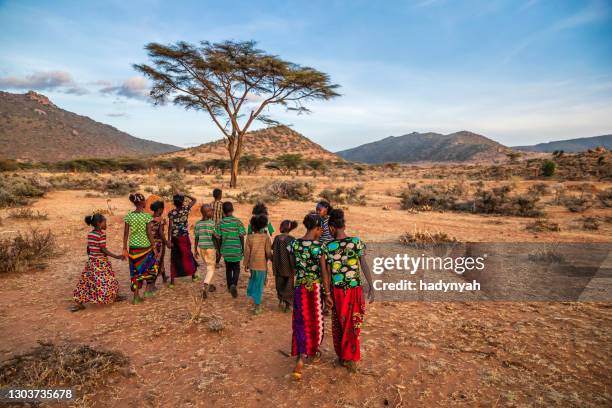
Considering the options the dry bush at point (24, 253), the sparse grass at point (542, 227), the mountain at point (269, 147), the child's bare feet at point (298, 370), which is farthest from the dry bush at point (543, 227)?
the mountain at point (269, 147)

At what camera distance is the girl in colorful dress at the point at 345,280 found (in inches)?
133

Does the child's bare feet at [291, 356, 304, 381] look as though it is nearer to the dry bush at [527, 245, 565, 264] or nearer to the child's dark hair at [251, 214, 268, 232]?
the child's dark hair at [251, 214, 268, 232]

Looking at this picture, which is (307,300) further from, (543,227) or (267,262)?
(543,227)

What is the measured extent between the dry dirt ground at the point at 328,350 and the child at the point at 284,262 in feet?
1.06

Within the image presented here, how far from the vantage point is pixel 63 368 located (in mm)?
3346

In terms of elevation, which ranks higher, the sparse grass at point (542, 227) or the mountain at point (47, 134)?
the mountain at point (47, 134)

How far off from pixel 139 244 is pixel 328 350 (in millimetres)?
3168

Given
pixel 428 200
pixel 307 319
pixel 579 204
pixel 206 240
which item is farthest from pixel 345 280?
pixel 579 204

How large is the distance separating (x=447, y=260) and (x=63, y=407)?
6675 mm

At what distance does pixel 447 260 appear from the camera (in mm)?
7359

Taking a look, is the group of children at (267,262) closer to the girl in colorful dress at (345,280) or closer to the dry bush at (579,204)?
the girl in colorful dress at (345,280)

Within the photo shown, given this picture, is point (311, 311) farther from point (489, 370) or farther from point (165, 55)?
point (165, 55)

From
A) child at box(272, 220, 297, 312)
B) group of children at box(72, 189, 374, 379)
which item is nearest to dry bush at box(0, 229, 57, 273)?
group of children at box(72, 189, 374, 379)

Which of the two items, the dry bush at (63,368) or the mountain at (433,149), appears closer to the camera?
the dry bush at (63,368)
